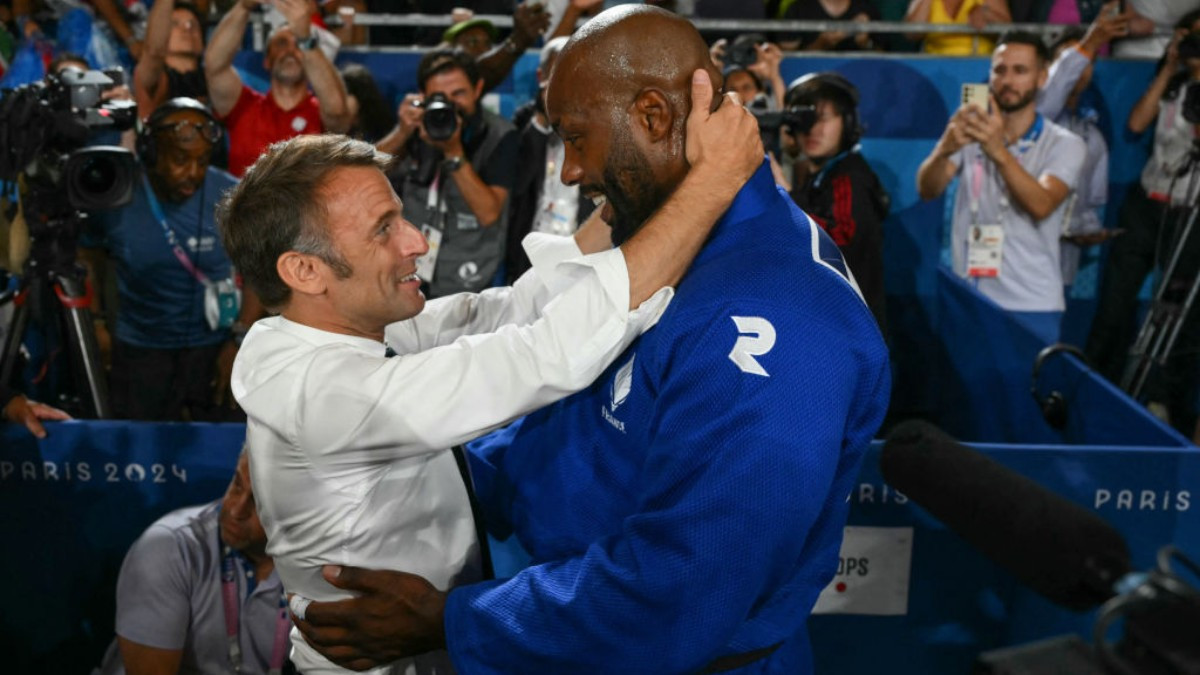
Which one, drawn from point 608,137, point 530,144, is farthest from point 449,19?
point 608,137

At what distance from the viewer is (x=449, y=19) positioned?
19.2 feet

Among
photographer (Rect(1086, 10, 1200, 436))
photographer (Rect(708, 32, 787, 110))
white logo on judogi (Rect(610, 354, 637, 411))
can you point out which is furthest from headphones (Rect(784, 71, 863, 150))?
white logo on judogi (Rect(610, 354, 637, 411))

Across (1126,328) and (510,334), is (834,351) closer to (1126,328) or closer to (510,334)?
(510,334)

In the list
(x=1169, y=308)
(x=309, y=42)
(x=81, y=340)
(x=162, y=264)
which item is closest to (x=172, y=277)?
(x=162, y=264)

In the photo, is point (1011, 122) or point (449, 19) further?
point (449, 19)

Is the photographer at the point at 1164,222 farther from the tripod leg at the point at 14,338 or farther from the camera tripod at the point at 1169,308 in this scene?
the tripod leg at the point at 14,338

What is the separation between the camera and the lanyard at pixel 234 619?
2906 mm

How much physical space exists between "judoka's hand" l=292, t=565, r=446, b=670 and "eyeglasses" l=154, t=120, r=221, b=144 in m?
2.92

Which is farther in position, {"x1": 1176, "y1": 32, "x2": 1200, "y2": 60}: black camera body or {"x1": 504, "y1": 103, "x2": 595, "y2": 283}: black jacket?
{"x1": 1176, "y1": 32, "x2": 1200, "y2": 60}: black camera body

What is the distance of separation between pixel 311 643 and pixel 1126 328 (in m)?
5.38

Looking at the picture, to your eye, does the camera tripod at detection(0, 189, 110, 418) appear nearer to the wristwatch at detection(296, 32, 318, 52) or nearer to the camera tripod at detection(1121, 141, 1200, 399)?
the wristwatch at detection(296, 32, 318, 52)

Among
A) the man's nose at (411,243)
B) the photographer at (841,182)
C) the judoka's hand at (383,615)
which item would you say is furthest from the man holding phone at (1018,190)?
the judoka's hand at (383,615)

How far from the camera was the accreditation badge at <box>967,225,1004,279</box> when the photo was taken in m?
5.24

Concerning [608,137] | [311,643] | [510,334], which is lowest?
[311,643]
